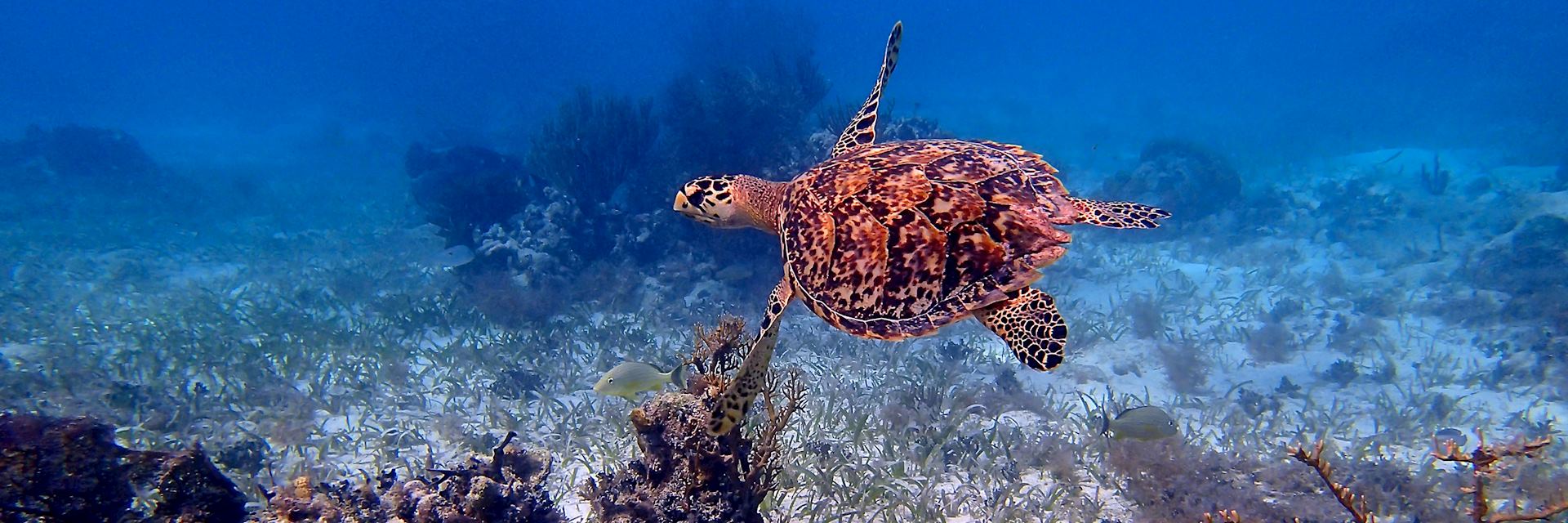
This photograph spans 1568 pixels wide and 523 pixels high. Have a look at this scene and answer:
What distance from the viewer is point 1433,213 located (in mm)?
14977

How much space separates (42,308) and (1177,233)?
2200 centimetres

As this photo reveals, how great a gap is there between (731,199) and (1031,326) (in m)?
2.18

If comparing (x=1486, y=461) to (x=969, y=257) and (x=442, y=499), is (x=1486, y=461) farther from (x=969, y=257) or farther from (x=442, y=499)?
(x=442, y=499)

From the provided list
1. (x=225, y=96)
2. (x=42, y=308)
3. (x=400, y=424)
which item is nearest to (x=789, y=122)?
(x=400, y=424)

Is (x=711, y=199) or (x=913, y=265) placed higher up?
(x=711, y=199)

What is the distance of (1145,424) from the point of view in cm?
468

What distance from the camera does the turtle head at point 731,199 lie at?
4.47 metres

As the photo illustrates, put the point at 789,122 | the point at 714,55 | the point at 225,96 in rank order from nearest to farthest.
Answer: the point at 789,122, the point at 714,55, the point at 225,96

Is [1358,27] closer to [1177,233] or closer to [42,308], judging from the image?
[1177,233]

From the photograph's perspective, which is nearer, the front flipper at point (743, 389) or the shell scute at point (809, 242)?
the front flipper at point (743, 389)

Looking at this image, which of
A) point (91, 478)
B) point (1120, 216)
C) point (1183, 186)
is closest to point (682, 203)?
point (1120, 216)

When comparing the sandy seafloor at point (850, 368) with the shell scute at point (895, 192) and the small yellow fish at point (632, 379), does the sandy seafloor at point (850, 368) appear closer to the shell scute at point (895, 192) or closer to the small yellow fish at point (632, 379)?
the small yellow fish at point (632, 379)

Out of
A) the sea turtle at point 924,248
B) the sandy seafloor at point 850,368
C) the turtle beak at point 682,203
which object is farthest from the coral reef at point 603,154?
the sea turtle at point 924,248

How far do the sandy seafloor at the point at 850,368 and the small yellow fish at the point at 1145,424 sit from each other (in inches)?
22.7
